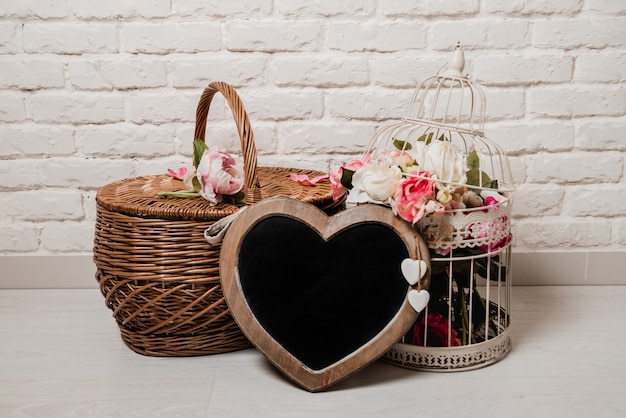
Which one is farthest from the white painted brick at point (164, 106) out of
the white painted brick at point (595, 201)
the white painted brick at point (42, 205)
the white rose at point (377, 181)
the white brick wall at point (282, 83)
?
the white painted brick at point (595, 201)

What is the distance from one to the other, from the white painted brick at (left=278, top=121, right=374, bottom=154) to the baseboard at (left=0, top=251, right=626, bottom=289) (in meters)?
0.50

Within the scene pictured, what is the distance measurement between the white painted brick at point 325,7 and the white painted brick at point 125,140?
40 cm

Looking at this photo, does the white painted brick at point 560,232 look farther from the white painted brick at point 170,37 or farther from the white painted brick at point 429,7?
the white painted brick at point 170,37

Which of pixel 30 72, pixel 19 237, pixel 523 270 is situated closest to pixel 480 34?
pixel 523 270

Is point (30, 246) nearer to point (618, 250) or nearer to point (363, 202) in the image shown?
point (363, 202)

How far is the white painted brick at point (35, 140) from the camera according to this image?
5.35 feet

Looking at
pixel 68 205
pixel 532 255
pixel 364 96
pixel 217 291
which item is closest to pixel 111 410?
pixel 217 291

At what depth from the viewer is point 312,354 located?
116 cm

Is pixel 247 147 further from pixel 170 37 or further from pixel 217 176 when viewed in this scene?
pixel 170 37

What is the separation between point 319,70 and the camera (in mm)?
1600

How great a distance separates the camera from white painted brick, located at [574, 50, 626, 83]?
162cm

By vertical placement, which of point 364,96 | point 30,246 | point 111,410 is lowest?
point 111,410

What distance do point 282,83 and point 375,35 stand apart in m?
0.25

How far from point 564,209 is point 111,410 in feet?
3.89
